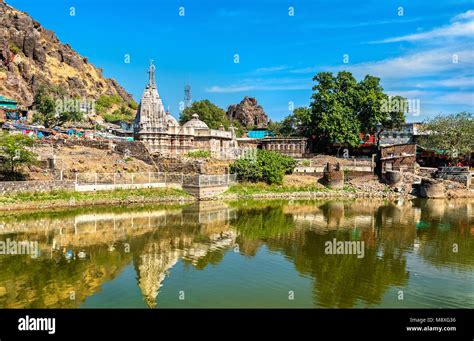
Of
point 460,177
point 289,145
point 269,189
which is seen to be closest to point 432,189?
point 460,177

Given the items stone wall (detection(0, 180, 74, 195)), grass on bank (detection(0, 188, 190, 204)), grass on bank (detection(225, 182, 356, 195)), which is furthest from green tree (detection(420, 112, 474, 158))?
stone wall (detection(0, 180, 74, 195))

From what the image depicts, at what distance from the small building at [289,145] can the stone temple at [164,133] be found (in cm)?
1022

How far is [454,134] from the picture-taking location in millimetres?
54125

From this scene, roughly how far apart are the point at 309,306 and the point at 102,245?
1308 centimetres

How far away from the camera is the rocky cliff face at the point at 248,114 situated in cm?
11125

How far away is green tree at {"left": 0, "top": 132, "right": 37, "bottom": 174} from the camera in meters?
33.8

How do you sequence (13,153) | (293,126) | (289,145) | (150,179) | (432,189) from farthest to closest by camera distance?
1. (293,126)
2. (289,145)
3. (432,189)
4. (150,179)
5. (13,153)

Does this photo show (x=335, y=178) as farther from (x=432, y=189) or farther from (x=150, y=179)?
(x=150, y=179)

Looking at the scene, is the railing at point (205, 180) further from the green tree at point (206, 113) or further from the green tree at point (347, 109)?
the green tree at point (206, 113)

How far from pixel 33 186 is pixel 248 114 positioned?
82721 millimetres

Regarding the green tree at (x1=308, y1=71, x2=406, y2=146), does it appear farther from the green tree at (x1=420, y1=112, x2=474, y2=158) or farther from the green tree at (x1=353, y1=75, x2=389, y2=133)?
the green tree at (x1=420, y1=112, x2=474, y2=158)
